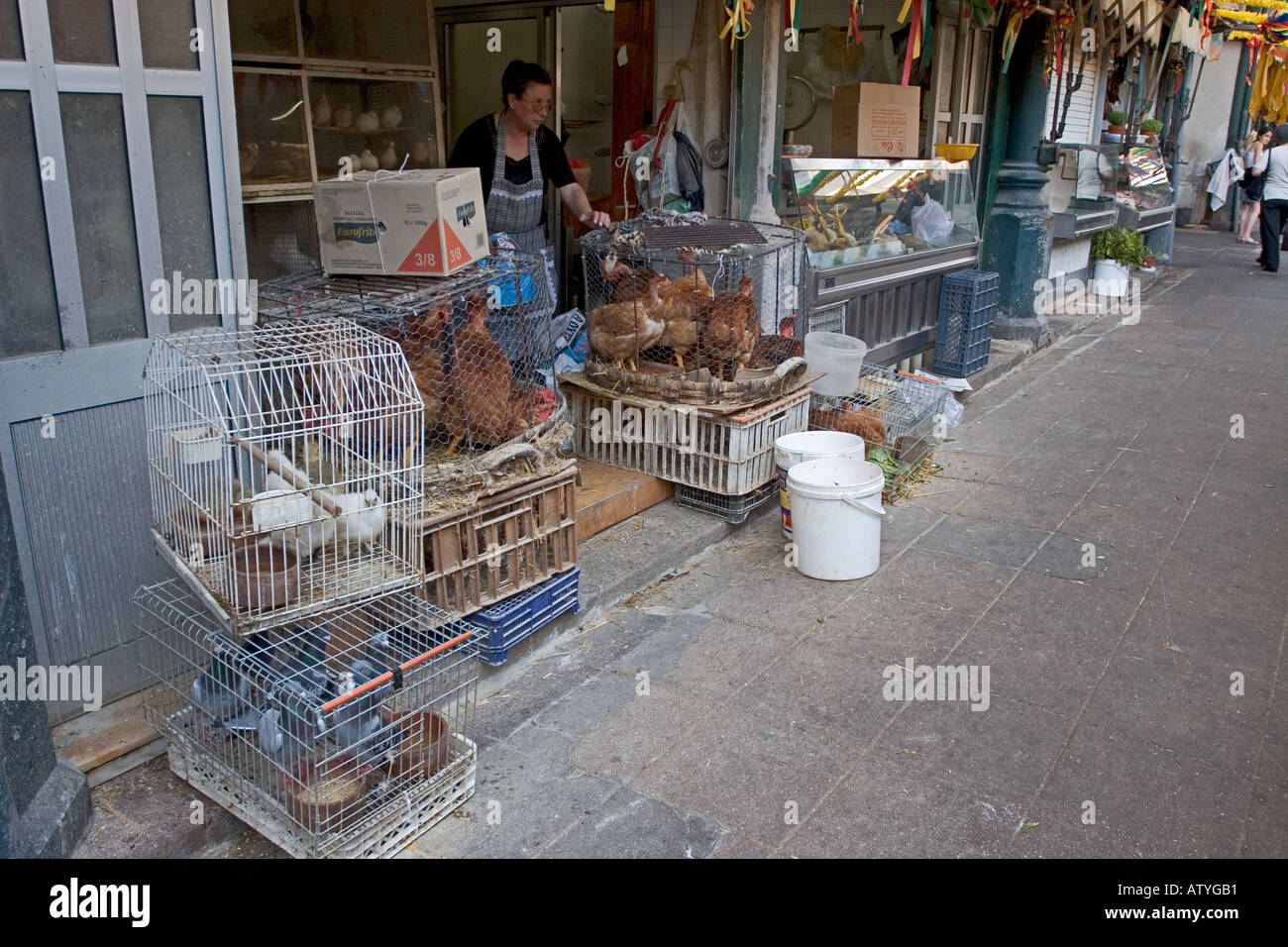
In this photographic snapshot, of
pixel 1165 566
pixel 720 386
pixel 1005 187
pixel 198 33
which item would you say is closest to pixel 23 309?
pixel 198 33

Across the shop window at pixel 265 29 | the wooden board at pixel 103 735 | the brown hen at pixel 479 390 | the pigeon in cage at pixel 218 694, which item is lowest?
the wooden board at pixel 103 735

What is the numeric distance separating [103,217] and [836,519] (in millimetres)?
3211

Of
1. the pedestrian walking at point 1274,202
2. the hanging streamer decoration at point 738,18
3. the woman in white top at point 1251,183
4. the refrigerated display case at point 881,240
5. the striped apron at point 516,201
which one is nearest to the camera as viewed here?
the striped apron at point 516,201

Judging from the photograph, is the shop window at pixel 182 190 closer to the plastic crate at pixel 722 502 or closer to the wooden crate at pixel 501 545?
the wooden crate at pixel 501 545

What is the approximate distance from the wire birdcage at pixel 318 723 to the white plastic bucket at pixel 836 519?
2.05 m

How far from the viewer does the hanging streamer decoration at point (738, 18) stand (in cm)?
531

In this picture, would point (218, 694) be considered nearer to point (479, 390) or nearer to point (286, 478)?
point (286, 478)

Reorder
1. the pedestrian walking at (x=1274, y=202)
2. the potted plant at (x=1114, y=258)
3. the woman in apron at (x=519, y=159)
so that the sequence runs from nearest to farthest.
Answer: the woman in apron at (x=519, y=159) → the potted plant at (x=1114, y=258) → the pedestrian walking at (x=1274, y=202)

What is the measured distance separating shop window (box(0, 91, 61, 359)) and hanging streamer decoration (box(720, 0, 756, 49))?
11.9 ft

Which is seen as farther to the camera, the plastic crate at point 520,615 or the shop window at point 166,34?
the plastic crate at point 520,615

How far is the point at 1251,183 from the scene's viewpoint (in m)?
16.5

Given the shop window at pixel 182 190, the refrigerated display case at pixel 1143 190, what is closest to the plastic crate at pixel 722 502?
the shop window at pixel 182 190

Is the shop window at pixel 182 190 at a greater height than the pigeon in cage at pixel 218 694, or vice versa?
the shop window at pixel 182 190

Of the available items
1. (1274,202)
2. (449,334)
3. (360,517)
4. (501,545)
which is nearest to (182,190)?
(449,334)
